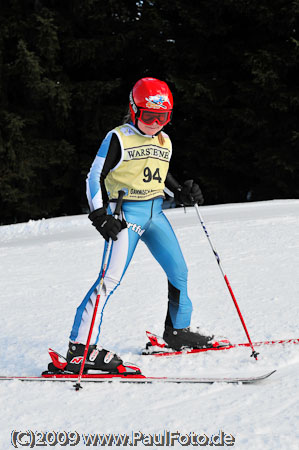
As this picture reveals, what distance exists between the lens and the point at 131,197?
3.52 metres

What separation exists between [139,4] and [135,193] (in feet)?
53.9

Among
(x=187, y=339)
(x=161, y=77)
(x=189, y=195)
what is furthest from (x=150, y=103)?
(x=161, y=77)

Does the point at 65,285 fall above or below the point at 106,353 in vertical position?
below

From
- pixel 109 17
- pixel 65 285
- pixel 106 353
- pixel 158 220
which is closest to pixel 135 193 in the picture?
pixel 158 220

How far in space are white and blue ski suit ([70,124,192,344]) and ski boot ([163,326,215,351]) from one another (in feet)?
1.00

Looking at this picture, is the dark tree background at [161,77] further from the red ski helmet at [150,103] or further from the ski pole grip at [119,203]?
the ski pole grip at [119,203]

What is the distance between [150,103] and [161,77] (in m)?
15.5

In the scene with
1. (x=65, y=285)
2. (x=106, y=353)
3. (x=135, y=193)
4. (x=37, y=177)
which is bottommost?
(x=37, y=177)

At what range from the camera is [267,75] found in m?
15.1

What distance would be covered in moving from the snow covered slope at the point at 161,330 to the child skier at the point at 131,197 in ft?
1.21

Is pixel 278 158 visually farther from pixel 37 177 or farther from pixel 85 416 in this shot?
pixel 85 416

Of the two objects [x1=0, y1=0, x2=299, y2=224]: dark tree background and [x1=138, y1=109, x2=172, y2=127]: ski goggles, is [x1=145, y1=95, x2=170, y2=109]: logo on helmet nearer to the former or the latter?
[x1=138, y1=109, x2=172, y2=127]: ski goggles

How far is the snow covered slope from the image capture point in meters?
2.68

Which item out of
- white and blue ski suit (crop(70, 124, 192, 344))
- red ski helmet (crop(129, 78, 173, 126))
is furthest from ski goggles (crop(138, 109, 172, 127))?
white and blue ski suit (crop(70, 124, 192, 344))
